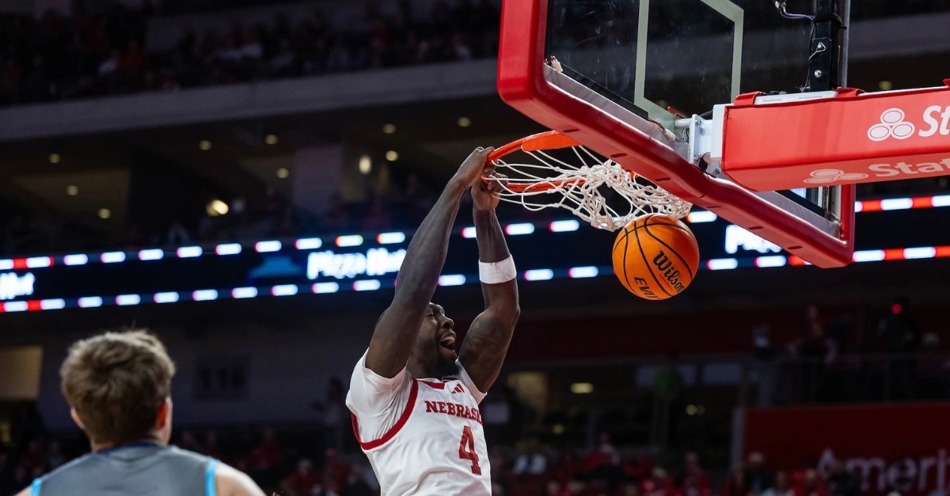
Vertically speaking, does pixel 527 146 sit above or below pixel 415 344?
above

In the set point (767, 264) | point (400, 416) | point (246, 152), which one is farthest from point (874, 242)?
point (246, 152)

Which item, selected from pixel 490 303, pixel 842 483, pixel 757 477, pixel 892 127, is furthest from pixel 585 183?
pixel 757 477

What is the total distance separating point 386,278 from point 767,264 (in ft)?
15.1

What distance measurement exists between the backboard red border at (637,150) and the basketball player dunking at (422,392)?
0.50m

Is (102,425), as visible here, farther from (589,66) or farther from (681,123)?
(681,123)

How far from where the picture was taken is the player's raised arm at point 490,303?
17.4 feet

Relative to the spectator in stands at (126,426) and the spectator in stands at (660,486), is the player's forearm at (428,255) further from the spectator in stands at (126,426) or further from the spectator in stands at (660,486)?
the spectator in stands at (660,486)

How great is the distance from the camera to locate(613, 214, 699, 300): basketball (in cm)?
565

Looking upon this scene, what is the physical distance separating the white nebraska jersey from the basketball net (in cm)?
98

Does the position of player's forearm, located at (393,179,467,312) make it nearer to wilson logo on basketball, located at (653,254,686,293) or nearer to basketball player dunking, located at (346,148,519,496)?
basketball player dunking, located at (346,148,519,496)

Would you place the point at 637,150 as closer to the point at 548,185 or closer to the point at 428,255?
the point at 428,255

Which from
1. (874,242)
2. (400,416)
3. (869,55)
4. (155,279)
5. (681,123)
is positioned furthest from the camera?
(155,279)

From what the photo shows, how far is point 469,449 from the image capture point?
16.0 ft

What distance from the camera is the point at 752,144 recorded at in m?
5.04
